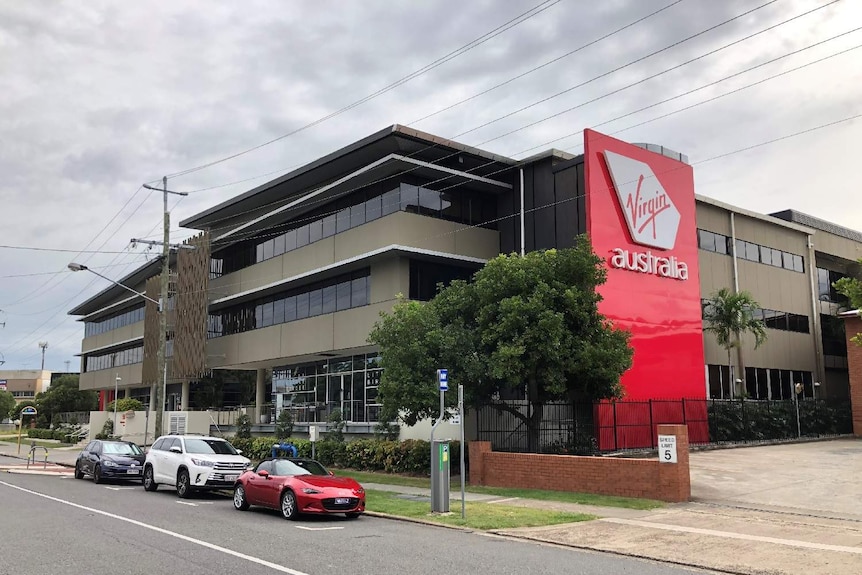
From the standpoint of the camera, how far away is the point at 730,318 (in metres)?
35.2

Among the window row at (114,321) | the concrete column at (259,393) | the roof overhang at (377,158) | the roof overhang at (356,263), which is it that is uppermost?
the roof overhang at (377,158)

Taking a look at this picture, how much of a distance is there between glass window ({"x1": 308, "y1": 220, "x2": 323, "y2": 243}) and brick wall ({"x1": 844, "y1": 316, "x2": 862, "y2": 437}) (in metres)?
25.5

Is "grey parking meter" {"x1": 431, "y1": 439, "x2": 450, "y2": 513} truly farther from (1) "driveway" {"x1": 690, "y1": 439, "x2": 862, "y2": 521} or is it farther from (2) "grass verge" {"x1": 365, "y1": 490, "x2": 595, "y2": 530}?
(1) "driveway" {"x1": 690, "y1": 439, "x2": 862, "y2": 521}

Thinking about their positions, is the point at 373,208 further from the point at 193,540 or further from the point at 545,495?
the point at 193,540

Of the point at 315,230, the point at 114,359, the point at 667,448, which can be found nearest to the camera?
the point at 667,448

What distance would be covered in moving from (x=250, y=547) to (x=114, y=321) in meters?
57.6

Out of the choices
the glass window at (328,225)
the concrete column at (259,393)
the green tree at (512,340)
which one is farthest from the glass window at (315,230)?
the green tree at (512,340)

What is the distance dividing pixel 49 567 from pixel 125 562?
2.94 ft

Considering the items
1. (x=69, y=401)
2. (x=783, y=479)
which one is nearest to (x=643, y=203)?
(x=783, y=479)

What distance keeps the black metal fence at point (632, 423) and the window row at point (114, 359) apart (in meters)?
38.1

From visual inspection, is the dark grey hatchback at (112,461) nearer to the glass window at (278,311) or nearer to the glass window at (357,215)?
the glass window at (278,311)

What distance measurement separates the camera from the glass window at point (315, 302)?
34.6 m

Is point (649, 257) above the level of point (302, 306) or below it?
above

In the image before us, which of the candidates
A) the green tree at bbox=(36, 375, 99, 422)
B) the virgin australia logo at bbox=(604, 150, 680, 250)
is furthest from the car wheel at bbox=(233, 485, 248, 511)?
the green tree at bbox=(36, 375, 99, 422)
